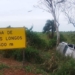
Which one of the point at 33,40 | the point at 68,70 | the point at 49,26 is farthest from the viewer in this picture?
the point at 49,26

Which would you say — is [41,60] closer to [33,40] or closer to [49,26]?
[33,40]

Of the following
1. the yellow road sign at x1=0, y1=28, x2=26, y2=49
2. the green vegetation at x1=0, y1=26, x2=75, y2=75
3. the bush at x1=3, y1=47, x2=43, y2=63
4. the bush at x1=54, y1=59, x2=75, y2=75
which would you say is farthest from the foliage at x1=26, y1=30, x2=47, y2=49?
the bush at x1=54, y1=59, x2=75, y2=75

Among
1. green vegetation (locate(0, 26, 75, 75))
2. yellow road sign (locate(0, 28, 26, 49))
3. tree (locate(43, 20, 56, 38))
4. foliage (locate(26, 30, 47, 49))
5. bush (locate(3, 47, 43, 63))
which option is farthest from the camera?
tree (locate(43, 20, 56, 38))

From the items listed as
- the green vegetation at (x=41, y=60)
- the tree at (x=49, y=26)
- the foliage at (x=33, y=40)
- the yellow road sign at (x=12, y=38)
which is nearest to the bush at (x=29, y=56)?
the green vegetation at (x=41, y=60)

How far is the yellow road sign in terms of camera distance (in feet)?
33.9

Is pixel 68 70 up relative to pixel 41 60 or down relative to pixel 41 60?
up

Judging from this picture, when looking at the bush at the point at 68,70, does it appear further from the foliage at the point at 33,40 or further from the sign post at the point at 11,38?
the foliage at the point at 33,40

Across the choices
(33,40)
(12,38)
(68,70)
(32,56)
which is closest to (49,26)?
(33,40)

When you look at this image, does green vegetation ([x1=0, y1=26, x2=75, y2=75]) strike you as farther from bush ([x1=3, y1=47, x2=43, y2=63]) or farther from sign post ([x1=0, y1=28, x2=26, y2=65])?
sign post ([x1=0, y1=28, x2=26, y2=65])

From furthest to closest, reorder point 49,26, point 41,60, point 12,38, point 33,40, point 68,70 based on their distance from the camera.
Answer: point 49,26, point 33,40, point 41,60, point 12,38, point 68,70

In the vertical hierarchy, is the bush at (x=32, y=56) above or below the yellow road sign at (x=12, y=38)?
below

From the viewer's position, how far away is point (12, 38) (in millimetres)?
10375

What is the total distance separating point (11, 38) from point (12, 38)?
0.10 feet

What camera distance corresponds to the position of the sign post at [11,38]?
1033 centimetres
